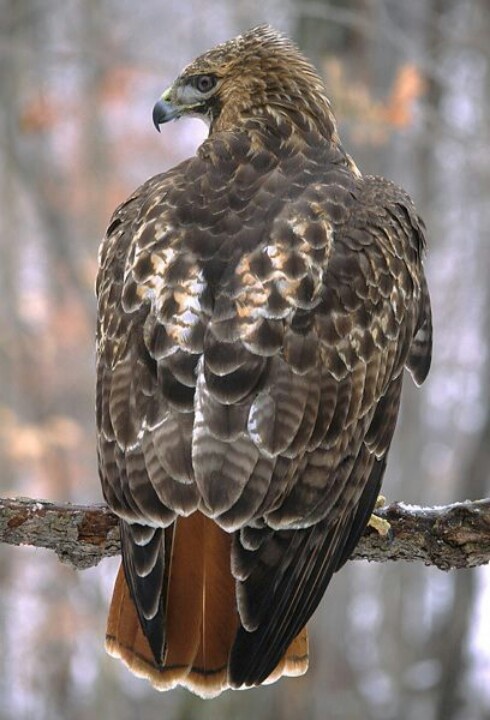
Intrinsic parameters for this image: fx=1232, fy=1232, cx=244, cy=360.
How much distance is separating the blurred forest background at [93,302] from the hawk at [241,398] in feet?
12.3

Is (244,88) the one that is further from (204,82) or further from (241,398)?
(241,398)

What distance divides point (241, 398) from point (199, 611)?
657mm

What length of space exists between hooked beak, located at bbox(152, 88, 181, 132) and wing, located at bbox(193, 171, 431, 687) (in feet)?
3.30

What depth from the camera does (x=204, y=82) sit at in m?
5.27

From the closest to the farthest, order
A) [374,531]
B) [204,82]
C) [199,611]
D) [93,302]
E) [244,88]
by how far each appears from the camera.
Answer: [199,611] → [374,531] → [244,88] → [204,82] → [93,302]

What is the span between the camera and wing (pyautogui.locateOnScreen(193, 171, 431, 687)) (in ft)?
12.1

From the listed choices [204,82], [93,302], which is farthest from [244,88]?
[93,302]

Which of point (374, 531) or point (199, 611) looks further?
point (374, 531)

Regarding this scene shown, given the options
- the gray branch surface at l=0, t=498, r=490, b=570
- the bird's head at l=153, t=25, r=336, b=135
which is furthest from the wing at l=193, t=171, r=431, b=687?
the bird's head at l=153, t=25, r=336, b=135

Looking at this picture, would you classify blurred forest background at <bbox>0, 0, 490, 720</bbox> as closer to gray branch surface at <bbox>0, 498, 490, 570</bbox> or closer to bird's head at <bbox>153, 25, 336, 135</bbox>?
bird's head at <bbox>153, 25, 336, 135</bbox>

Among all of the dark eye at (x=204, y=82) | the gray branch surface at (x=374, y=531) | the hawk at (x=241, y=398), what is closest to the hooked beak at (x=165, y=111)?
the dark eye at (x=204, y=82)

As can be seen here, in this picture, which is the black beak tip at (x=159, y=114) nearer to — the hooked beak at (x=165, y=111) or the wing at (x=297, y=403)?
the hooked beak at (x=165, y=111)

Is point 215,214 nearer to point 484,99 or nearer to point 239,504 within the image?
point 239,504

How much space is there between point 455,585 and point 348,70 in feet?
13.6
